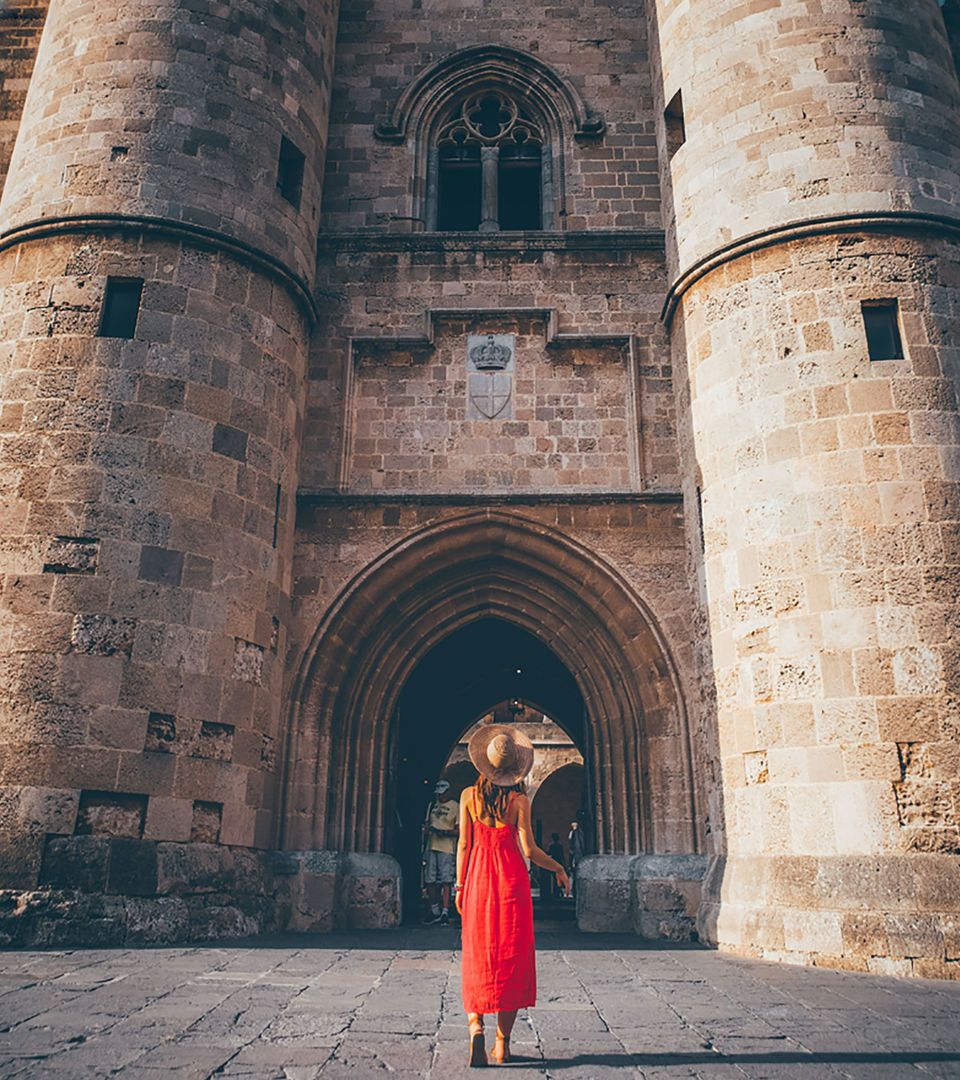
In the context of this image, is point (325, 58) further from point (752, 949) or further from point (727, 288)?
point (752, 949)

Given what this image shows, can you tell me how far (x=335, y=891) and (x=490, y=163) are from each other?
8.31 metres

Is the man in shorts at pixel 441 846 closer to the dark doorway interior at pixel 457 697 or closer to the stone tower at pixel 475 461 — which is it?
the dark doorway interior at pixel 457 697

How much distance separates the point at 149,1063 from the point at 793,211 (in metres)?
Answer: 7.67

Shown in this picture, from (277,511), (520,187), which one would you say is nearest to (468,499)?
(277,511)

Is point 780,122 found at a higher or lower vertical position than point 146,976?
higher

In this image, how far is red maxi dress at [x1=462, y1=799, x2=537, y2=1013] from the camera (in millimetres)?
3520

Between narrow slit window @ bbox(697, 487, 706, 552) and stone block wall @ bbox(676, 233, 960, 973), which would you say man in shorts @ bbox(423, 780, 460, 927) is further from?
narrow slit window @ bbox(697, 487, 706, 552)

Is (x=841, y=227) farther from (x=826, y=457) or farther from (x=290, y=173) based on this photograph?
(x=290, y=173)

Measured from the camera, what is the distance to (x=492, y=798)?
13.2 ft

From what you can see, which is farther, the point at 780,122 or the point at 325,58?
the point at 325,58

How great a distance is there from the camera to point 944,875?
6121 mm

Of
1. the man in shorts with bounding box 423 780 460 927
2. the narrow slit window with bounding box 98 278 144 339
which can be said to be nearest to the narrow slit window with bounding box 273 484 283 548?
the narrow slit window with bounding box 98 278 144 339

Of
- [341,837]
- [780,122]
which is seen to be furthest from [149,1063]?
[780,122]

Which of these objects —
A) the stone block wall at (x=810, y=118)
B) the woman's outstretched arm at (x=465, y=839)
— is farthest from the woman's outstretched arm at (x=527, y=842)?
the stone block wall at (x=810, y=118)
